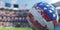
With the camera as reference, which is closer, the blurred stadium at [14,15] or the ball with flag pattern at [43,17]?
the ball with flag pattern at [43,17]

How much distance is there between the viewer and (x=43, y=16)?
8.04 ft

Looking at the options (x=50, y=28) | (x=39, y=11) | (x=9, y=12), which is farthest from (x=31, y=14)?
(x=9, y=12)

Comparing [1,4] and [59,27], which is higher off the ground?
[1,4]

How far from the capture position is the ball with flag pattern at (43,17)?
245 cm

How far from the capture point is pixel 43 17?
2.45m

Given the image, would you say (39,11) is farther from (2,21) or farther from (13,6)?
(2,21)

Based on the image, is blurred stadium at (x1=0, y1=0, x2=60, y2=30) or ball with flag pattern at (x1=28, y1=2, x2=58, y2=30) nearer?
ball with flag pattern at (x1=28, y1=2, x2=58, y2=30)

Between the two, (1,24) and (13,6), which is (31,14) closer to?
(13,6)

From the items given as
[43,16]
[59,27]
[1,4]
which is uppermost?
[1,4]

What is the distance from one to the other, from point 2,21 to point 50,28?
1006 millimetres

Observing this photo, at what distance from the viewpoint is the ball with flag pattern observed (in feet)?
8.04

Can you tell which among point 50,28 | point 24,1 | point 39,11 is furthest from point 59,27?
point 24,1

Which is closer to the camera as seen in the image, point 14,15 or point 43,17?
point 43,17

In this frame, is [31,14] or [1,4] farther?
[1,4]
